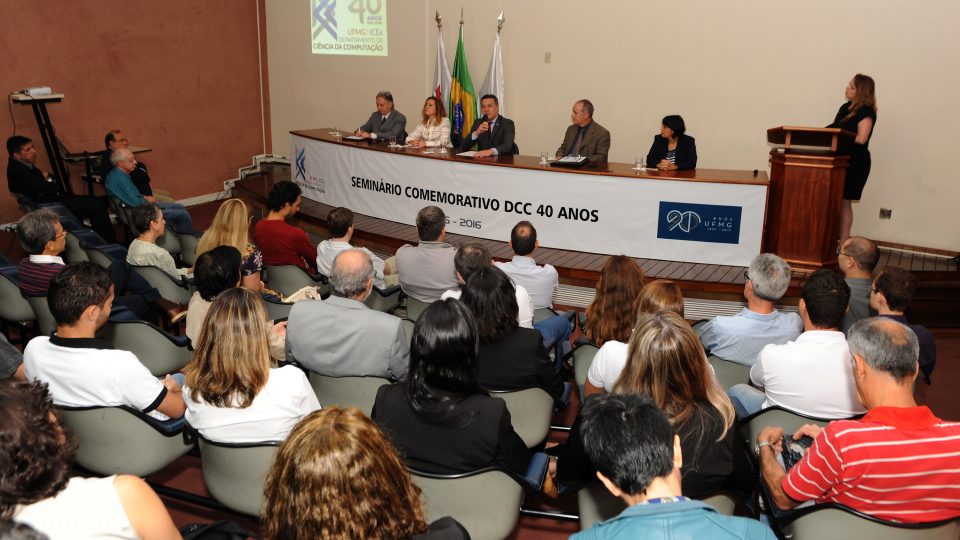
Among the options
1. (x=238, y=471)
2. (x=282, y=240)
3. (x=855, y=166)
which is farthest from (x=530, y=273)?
(x=855, y=166)

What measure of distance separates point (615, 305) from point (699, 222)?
9.41 ft

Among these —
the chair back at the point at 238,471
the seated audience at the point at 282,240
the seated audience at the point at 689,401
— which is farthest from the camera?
the seated audience at the point at 282,240

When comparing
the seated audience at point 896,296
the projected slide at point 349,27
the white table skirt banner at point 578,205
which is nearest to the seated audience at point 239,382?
the seated audience at point 896,296

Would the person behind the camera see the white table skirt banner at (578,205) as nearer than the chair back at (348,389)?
No

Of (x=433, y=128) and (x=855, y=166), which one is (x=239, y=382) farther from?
(x=855, y=166)

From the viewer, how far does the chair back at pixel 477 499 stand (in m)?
2.27

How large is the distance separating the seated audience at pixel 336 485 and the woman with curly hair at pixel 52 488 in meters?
0.36

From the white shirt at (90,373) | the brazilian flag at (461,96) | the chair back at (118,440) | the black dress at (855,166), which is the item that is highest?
the brazilian flag at (461,96)

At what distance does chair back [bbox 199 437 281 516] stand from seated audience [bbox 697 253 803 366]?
2051mm

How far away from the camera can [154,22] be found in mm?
9336

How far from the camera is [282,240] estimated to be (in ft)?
16.3

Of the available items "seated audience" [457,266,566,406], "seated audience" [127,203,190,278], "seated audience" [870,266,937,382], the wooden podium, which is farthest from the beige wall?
"seated audience" [457,266,566,406]

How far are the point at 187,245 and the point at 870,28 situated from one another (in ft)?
21.0

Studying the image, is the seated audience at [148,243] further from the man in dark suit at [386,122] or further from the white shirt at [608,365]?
the man in dark suit at [386,122]
